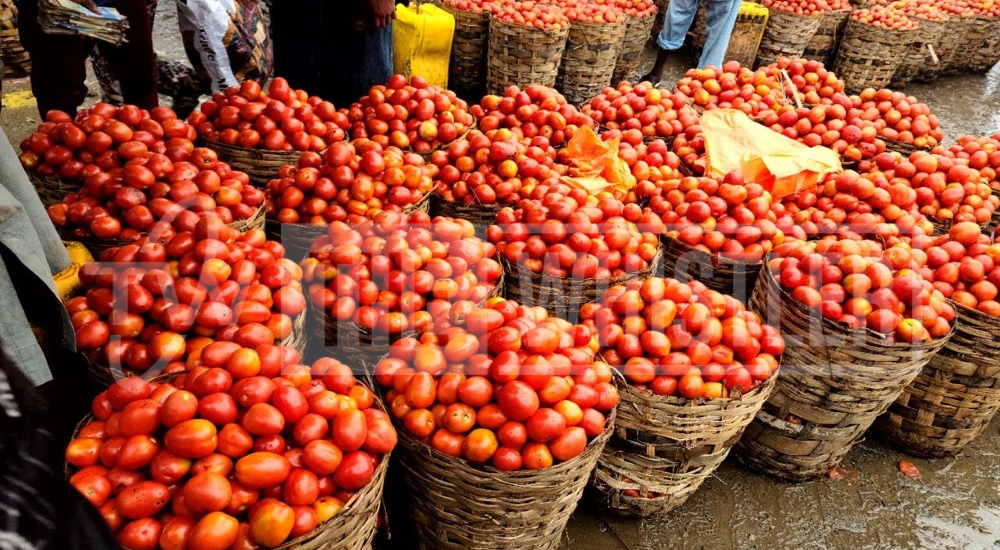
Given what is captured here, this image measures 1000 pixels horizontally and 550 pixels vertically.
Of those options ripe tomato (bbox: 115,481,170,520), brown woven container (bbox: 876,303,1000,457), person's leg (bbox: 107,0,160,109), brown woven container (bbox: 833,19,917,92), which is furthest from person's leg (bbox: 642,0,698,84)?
ripe tomato (bbox: 115,481,170,520)

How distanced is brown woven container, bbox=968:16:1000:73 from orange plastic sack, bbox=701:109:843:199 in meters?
7.29

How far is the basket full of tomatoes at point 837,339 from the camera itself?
2.61 m

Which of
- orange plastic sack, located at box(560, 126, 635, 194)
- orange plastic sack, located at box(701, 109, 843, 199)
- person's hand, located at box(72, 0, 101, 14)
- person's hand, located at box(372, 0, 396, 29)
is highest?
person's hand, located at box(72, 0, 101, 14)

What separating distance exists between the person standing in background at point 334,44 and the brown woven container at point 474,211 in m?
1.55

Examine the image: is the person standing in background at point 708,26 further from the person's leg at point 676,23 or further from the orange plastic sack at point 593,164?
the orange plastic sack at point 593,164

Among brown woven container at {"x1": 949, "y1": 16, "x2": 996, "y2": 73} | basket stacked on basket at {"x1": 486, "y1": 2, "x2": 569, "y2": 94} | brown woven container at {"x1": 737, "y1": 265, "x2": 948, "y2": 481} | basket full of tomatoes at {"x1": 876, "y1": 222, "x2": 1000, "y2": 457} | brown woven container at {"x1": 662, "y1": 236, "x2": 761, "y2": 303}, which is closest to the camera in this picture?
brown woven container at {"x1": 737, "y1": 265, "x2": 948, "y2": 481}

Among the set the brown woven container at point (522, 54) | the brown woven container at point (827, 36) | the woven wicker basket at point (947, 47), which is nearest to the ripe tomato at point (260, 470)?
the brown woven container at point (522, 54)

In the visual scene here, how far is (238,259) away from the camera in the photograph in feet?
7.79

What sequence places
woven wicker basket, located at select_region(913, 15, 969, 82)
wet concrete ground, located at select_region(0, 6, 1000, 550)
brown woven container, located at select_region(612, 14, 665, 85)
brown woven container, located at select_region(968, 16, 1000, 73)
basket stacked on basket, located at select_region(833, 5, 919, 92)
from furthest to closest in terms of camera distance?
brown woven container, located at select_region(968, 16, 1000, 73) → woven wicker basket, located at select_region(913, 15, 969, 82) → basket stacked on basket, located at select_region(833, 5, 919, 92) → brown woven container, located at select_region(612, 14, 665, 85) → wet concrete ground, located at select_region(0, 6, 1000, 550)

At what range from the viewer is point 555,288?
2.94 m

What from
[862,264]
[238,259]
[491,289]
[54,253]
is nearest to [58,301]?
[54,253]

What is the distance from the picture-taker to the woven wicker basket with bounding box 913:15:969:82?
8.66 m

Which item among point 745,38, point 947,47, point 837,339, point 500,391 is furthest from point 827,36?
point 500,391

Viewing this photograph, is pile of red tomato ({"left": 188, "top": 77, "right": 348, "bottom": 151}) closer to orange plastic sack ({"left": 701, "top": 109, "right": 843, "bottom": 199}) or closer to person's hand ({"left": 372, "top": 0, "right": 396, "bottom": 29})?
person's hand ({"left": 372, "top": 0, "right": 396, "bottom": 29})
